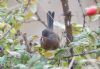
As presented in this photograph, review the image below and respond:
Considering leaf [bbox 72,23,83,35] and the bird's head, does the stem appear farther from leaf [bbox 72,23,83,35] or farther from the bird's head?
the bird's head

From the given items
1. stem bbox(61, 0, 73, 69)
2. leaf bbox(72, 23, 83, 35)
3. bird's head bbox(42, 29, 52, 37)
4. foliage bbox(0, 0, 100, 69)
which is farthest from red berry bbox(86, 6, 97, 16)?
bird's head bbox(42, 29, 52, 37)

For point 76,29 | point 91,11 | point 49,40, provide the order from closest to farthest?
point 91,11
point 76,29
point 49,40

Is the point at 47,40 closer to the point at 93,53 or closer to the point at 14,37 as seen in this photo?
the point at 14,37

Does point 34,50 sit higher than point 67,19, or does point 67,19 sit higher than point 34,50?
point 67,19

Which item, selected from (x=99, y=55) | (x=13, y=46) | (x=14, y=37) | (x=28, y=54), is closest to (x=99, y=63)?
(x=99, y=55)

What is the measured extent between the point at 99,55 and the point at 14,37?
0.59 m

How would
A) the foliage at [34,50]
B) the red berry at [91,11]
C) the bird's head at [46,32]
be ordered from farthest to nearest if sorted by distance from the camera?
the bird's head at [46,32] < the foliage at [34,50] < the red berry at [91,11]

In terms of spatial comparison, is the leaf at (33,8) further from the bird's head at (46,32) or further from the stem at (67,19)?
the bird's head at (46,32)

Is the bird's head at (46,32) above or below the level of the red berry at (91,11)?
below

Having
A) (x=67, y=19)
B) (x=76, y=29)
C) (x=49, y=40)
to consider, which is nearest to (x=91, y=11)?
(x=67, y=19)

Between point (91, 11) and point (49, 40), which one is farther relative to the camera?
point (49, 40)

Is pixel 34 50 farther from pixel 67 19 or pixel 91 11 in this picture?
pixel 91 11

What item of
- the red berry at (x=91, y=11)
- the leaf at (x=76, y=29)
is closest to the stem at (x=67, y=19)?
the leaf at (x=76, y=29)

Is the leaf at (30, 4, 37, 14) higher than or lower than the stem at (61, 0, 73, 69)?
higher
